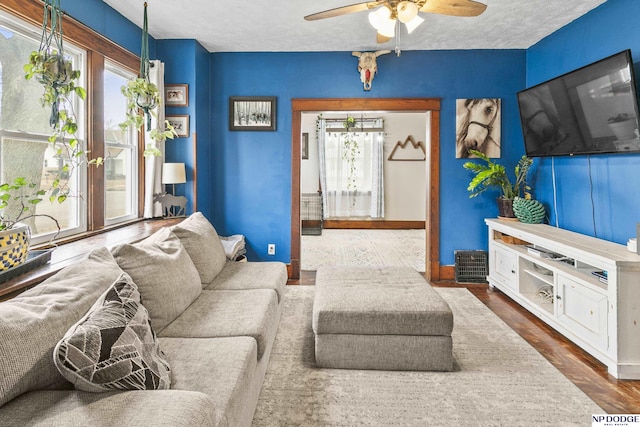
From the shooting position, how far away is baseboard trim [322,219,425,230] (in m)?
8.61

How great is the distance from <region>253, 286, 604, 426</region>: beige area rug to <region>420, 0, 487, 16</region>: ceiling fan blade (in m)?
2.19

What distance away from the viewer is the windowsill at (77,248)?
5.20ft

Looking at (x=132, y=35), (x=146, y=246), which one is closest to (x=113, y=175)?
(x=132, y=35)

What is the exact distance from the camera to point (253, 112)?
441 cm

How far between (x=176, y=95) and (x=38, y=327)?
3304mm

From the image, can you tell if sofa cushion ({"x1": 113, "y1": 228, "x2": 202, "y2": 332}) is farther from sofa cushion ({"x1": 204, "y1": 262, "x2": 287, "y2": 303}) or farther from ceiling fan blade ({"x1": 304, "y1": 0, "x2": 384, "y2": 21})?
ceiling fan blade ({"x1": 304, "y1": 0, "x2": 384, "y2": 21})

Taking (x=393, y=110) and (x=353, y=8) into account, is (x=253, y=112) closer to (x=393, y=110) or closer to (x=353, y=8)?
(x=393, y=110)

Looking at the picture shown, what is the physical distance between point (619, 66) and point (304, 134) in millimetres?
6429

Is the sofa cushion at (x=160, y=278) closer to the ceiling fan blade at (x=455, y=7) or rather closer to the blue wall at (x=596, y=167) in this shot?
the ceiling fan blade at (x=455, y=7)

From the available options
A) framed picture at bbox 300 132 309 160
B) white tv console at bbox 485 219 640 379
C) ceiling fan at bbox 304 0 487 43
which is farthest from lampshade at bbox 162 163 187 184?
framed picture at bbox 300 132 309 160

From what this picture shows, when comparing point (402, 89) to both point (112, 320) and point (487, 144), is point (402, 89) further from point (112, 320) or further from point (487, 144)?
point (112, 320)

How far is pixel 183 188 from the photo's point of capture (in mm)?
4066

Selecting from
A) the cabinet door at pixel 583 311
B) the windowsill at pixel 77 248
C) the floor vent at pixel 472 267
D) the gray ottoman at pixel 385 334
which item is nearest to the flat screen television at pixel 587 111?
the cabinet door at pixel 583 311

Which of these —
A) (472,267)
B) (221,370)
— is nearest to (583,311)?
(472,267)
